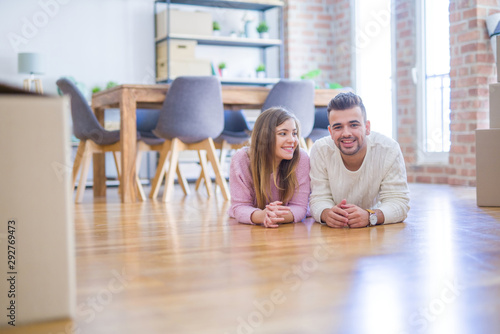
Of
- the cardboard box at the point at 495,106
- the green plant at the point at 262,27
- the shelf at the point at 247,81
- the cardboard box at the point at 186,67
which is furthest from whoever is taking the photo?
the green plant at the point at 262,27

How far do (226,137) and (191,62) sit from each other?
187cm

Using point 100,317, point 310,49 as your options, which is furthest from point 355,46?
point 100,317

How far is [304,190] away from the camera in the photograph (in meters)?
2.53

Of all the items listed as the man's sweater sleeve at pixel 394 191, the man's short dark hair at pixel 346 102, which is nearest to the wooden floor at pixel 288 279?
the man's sweater sleeve at pixel 394 191

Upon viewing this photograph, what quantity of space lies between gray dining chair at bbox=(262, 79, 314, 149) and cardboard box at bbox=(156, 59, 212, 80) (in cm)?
221

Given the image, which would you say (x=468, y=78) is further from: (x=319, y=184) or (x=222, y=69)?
(x=319, y=184)

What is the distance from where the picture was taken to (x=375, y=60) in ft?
20.4

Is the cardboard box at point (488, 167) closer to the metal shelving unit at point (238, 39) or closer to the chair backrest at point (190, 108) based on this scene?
the chair backrest at point (190, 108)

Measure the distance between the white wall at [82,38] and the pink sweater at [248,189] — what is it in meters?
3.94

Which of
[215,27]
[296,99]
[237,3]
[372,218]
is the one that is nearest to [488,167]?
[372,218]

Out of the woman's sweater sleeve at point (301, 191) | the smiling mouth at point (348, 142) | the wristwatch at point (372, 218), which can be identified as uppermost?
the smiling mouth at point (348, 142)

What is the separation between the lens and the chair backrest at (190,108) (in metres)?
3.87

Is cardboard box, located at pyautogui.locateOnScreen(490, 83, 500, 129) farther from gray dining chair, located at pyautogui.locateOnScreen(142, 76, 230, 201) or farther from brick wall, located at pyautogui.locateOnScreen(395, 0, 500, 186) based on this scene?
gray dining chair, located at pyautogui.locateOnScreen(142, 76, 230, 201)

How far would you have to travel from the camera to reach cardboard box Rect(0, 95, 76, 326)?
990mm
